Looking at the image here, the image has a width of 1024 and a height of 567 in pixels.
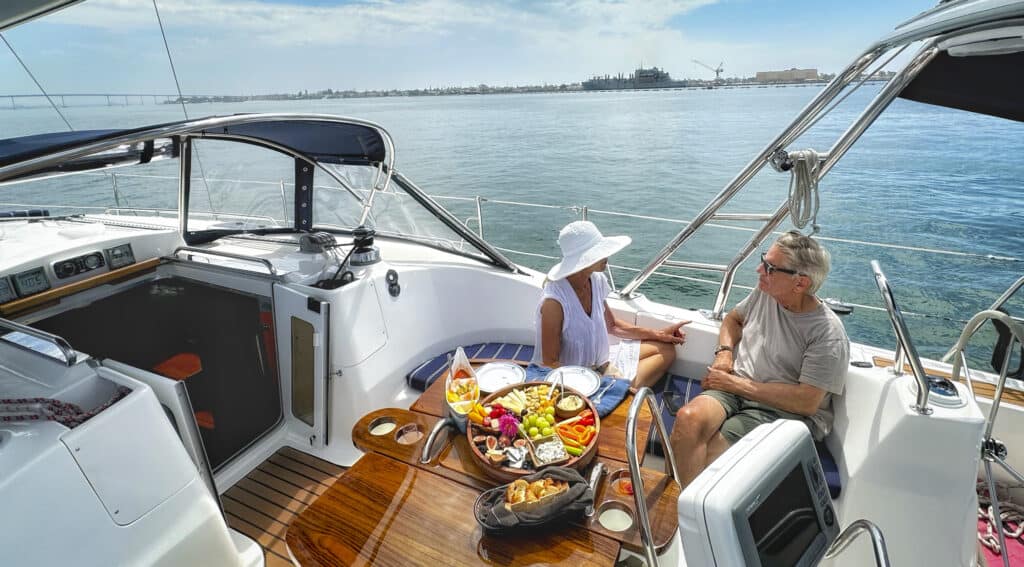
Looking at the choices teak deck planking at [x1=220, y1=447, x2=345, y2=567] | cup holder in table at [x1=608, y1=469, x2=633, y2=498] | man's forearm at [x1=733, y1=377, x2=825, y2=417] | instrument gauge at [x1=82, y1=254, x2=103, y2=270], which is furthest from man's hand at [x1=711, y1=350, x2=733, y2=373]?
instrument gauge at [x1=82, y1=254, x2=103, y2=270]

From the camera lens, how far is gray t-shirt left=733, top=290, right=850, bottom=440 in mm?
1813

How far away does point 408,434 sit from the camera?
163cm

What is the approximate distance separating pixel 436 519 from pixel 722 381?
50.8 inches

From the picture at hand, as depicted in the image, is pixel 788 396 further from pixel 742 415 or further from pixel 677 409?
pixel 677 409

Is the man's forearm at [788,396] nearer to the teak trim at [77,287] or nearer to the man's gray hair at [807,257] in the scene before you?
the man's gray hair at [807,257]

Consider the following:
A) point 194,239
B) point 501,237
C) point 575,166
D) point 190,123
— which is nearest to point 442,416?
point 190,123

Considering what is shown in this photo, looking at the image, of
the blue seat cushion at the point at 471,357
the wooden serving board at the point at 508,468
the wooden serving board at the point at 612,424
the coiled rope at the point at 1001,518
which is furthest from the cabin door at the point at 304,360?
the coiled rope at the point at 1001,518

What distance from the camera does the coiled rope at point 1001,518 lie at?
1775 millimetres

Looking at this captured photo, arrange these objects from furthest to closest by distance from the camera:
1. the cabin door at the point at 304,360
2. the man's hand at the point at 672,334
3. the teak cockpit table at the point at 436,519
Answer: the man's hand at the point at 672,334
the cabin door at the point at 304,360
the teak cockpit table at the point at 436,519

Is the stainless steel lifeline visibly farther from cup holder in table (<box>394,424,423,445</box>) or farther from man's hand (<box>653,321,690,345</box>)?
cup holder in table (<box>394,424,423,445</box>)

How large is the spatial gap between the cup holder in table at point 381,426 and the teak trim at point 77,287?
1.46 metres

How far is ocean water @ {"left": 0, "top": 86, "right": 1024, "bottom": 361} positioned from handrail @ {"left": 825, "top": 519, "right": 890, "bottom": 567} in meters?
1.76

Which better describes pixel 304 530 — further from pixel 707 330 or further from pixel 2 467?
pixel 707 330

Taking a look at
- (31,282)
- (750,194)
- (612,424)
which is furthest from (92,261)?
(750,194)
